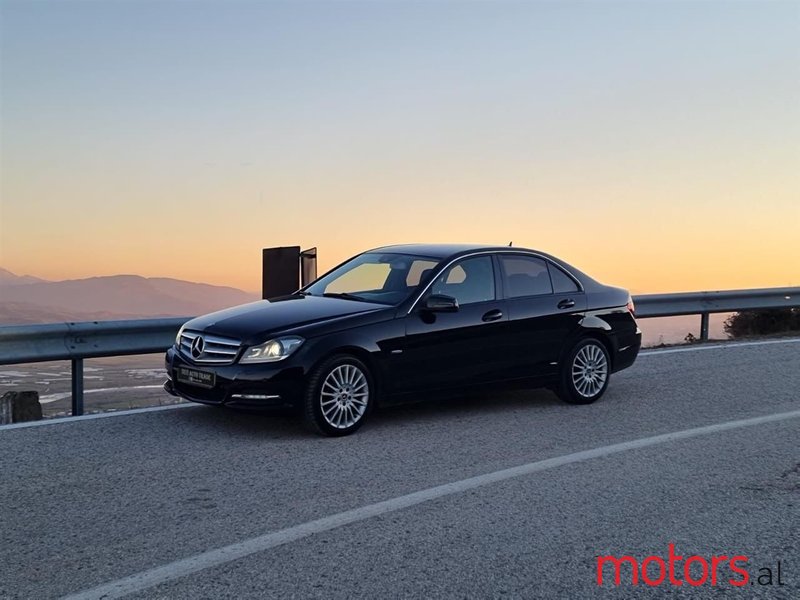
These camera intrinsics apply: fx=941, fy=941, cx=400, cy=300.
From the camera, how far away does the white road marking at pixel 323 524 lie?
445 cm

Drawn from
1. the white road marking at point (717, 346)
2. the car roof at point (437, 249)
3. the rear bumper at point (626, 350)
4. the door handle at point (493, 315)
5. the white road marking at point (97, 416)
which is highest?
the car roof at point (437, 249)

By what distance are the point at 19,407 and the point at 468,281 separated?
14.2ft

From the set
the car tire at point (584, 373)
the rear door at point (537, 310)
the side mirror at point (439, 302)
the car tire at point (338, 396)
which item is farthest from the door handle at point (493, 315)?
the car tire at point (338, 396)

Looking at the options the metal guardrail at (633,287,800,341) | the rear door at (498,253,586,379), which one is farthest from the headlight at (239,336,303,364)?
the metal guardrail at (633,287,800,341)

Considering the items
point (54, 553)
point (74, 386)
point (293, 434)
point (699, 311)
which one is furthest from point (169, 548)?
point (699, 311)

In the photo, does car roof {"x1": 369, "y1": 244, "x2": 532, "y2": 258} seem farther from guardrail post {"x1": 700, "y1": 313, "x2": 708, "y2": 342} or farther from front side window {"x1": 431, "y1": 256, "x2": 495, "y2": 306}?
guardrail post {"x1": 700, "y1": 313, "x2": 708, "y2": 342}

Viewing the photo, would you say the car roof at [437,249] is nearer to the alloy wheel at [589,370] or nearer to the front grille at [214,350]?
the alloy wheel at [589,370]

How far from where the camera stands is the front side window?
863cm

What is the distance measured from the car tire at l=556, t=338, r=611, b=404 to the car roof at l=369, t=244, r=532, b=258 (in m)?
1.15

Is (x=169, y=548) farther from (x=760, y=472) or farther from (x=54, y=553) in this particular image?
(x=760, y=472)

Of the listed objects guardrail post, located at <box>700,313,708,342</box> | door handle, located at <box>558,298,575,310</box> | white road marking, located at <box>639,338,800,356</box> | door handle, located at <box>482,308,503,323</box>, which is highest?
door handle, located at <box>558,298,575,310</box>

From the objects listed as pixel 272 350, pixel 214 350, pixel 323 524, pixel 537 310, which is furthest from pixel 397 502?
pixel 537 310

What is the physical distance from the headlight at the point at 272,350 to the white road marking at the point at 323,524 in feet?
6.47

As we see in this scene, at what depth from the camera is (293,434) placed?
775 centimetres
